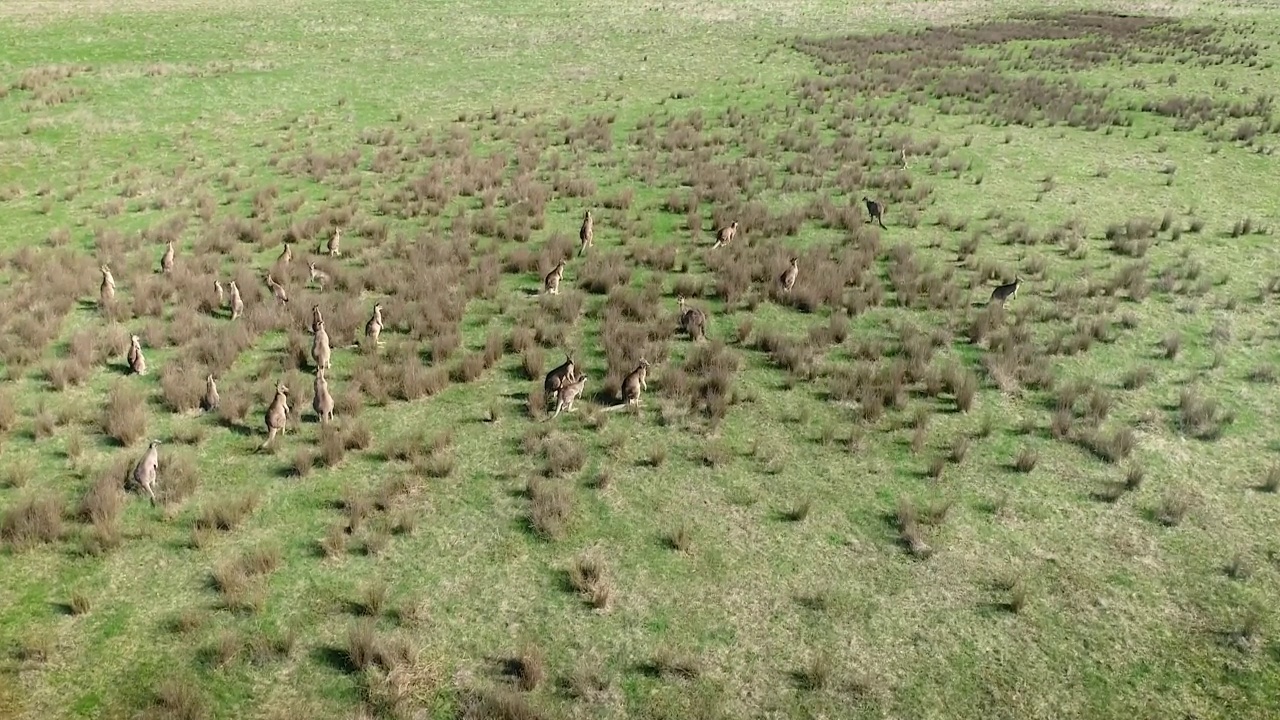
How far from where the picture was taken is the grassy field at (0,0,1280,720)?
8.73m

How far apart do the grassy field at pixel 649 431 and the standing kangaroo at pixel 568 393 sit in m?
0.25

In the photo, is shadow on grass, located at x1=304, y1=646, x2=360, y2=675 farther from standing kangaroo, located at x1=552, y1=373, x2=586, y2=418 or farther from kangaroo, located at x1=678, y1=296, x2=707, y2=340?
kangaroo, located at x1=678, y1=296, x2=707, y2=340

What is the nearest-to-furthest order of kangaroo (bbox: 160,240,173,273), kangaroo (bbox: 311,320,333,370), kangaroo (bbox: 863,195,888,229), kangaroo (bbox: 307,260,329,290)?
kangaroo (bbox: 311,320,333,370) < kangaroo (bbox: 307,260,329,290) < kangaroo (bbox: 160,240,173,273) < kangaroo (bbox: 863,195,888,229)

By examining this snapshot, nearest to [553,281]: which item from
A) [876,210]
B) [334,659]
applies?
[876,210]

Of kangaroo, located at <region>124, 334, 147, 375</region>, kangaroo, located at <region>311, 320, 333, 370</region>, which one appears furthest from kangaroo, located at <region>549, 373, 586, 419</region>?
kangaroo, located at <region>124, 334, 147, 375</region>

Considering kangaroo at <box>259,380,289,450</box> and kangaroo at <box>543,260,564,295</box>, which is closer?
kangaroo at <box>259,380,289,450</box>

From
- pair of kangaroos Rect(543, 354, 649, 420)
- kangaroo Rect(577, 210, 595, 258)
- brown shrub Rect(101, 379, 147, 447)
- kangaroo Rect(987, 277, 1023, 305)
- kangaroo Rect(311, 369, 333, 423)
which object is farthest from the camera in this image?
kangaroo Rect(577, 210, 595, 258)

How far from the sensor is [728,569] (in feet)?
33.4

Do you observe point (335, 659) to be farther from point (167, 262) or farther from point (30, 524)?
point (167, 262)

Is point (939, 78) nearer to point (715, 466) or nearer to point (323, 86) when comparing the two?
point (323, 86)

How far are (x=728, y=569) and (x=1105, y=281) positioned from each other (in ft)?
43.7

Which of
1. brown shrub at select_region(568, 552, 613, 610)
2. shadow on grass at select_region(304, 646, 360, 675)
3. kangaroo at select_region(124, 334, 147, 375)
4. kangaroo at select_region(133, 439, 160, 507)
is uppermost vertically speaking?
kangaroo at select_region(124, 334, 147, 375)

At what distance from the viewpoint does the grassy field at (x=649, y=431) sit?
344 inches

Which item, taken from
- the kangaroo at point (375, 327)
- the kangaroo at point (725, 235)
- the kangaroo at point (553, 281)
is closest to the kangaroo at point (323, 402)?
the kangaroo at point (375, 327)
